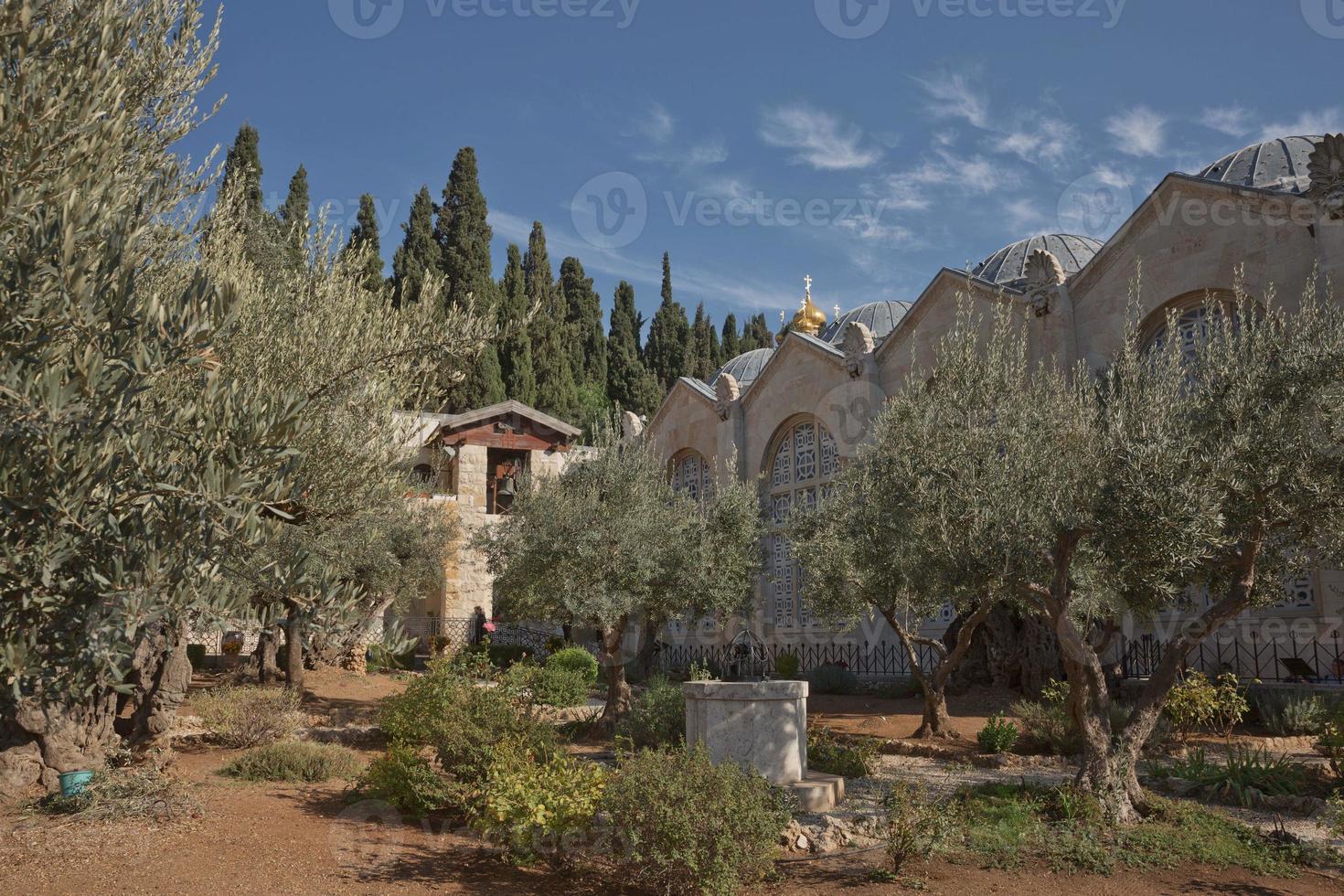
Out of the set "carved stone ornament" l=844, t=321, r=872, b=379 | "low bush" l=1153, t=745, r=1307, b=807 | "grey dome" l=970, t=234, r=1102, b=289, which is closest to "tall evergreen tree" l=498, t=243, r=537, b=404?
"carved stone ornament" l=844, t=321, r=872, b=379

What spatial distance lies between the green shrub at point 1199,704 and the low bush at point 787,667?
11.2m

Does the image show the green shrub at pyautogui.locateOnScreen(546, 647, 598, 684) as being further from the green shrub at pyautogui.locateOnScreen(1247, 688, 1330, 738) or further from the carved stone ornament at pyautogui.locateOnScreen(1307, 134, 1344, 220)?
the carved stone ornament at pyautogui.locateOnScreen(1307, 134, 1344, 220)

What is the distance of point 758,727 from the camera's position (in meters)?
11.2

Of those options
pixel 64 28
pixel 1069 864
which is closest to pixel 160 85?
pixel 64 28

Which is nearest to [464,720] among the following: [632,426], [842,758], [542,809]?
[542,809]

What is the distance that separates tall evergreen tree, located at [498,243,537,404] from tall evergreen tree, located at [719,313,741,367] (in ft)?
56.7

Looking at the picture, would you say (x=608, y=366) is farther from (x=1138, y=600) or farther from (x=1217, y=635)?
(x=1138, y=600)

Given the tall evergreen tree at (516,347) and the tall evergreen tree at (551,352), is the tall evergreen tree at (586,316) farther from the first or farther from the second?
the tall evergreen tree at (516,347)

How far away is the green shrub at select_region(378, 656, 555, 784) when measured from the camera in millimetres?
10836

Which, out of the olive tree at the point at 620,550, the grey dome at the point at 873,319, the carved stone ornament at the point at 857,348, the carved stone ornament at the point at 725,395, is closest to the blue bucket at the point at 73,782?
the olive tree at the point at 620,550

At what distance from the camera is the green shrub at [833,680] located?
74.3ft

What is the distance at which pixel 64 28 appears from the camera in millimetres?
6414

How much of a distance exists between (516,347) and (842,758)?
136 feet

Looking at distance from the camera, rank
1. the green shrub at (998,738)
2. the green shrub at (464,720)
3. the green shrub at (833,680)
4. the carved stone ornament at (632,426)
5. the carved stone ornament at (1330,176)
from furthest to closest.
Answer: the carved stone ornament at (632,426) < the green shrub at (833,680) < the carved stone ornament at (1330,176) < the green shrub at (998,738) < the green shrub at (464,720)
